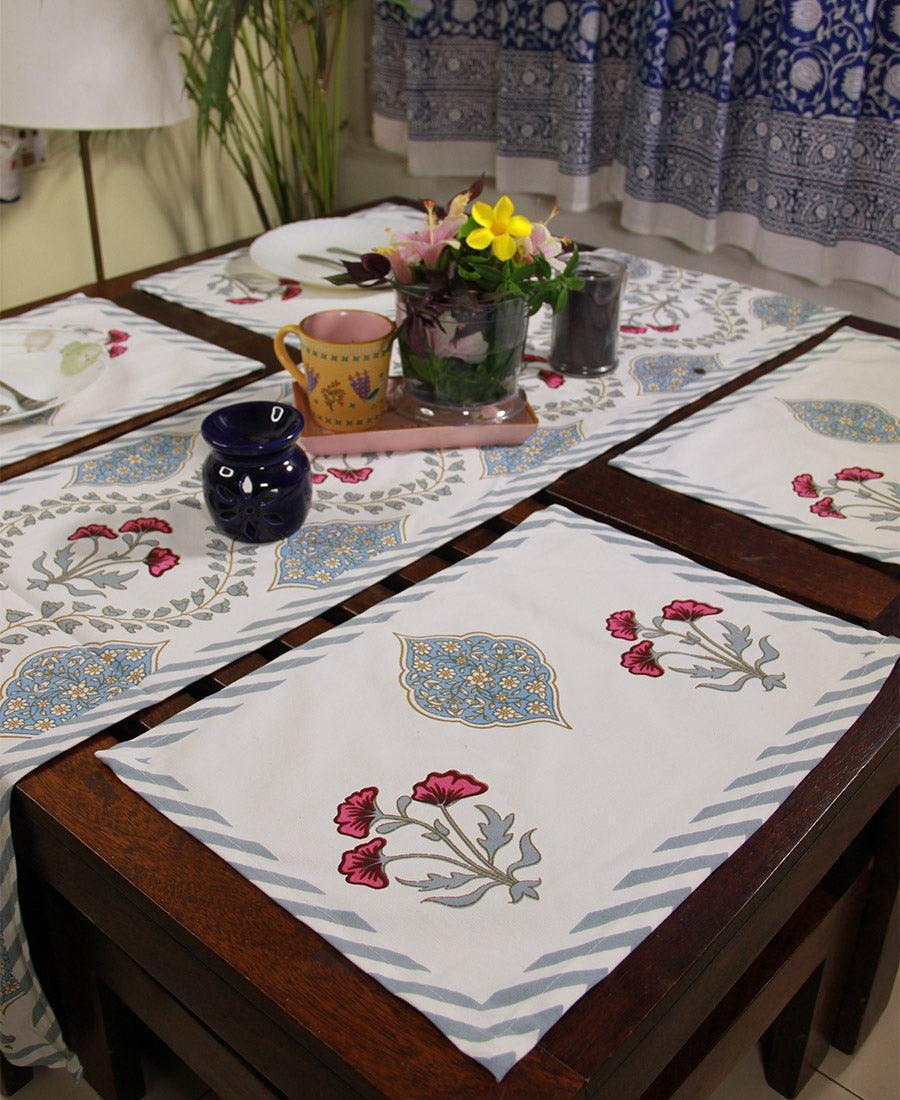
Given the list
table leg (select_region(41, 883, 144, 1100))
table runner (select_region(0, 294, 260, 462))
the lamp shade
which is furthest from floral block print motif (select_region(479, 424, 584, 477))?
the lamp shade

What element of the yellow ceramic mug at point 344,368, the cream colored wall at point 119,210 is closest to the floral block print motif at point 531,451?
the yellow ceramic mug at point 344,368

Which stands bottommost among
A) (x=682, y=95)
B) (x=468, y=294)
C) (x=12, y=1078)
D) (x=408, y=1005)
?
(x=12, y=1078)

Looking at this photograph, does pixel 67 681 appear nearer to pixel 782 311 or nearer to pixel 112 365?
pixel 112 365

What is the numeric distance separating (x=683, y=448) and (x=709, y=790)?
1.68 ft

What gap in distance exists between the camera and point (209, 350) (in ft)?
4.59

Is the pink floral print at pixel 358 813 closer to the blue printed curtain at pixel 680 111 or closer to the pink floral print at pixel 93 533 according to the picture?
the pink floral print at pixel 93 533

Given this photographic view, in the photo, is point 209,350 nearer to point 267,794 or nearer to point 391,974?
point 267,794

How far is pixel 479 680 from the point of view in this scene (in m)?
0.87

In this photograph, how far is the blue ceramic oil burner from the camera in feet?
3.26

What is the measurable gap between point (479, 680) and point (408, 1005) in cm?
29

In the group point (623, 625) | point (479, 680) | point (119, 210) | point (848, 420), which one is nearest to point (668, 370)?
point (848, 420)

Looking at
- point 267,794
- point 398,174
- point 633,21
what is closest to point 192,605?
point 267,794

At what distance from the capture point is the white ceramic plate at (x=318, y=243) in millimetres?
1603

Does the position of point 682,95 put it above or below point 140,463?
above
